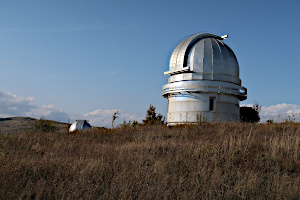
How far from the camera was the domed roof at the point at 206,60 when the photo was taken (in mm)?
20703

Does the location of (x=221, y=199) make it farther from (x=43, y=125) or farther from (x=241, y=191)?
(x=43, y=125)

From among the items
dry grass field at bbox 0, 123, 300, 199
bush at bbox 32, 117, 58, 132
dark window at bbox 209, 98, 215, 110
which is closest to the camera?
dry grass field at bbox 0, 123, 300, 199

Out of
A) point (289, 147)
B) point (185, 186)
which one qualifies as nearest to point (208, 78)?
point (289, 147)

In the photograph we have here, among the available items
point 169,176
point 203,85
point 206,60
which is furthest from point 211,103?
point 169,176

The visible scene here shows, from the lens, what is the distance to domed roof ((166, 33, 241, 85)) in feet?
67.9

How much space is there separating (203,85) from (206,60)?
6.62ft

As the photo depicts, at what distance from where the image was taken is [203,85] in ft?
66.6

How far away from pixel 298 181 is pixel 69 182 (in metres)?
4.56

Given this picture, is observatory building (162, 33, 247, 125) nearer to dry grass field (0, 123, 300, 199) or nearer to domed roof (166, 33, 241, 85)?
domed roof (166, 33, 241, 85)

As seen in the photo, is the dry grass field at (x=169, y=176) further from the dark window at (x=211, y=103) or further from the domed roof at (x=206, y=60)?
the domed roof at (x=206, y=60)

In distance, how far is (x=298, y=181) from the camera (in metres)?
5.55

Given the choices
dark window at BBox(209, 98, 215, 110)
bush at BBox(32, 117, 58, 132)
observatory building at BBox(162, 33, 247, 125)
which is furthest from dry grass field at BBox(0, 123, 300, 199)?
bush at BBox(32, 117, 58, 132)

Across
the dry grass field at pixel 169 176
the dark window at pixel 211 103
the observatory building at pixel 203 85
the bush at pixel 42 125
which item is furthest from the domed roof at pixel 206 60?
the dry grass field at pixel 169 176

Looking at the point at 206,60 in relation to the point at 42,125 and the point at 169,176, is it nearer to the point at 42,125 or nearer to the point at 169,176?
the point at 42,125
